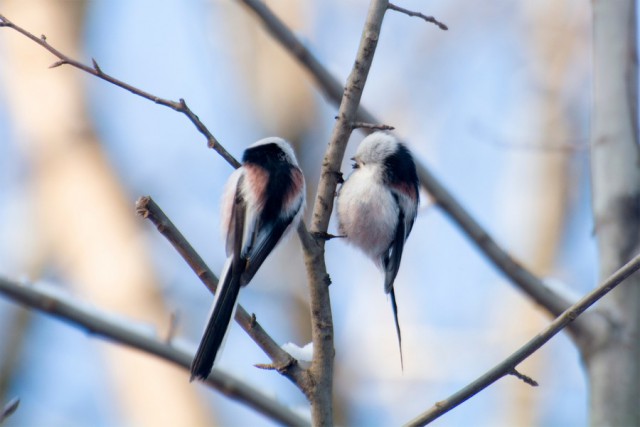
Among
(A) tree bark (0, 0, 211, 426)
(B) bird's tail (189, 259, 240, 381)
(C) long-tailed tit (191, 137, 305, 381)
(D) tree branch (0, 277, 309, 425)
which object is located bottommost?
(A) tree bark (0, 0, 211, 426)

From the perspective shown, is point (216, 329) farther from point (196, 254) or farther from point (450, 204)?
point (450, 204)

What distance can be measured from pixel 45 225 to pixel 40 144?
0.49m

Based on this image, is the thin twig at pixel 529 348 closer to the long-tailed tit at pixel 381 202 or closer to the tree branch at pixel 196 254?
the tree branch at pixel 196 254

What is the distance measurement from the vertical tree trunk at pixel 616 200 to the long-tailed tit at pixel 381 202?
65cm

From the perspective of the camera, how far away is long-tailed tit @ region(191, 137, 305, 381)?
1.71 m

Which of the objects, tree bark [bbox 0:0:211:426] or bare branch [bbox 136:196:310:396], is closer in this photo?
bare branch [bbox 136:196:310:396]

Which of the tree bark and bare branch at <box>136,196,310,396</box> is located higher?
bare branch at <box>136,196,310,396</box>

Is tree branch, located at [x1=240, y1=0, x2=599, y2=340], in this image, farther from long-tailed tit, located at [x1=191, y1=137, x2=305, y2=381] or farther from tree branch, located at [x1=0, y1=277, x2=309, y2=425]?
tree branch, located at [x1=0, y1=277, x2=309, y2=425]

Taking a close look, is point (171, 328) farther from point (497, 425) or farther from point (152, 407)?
point (497, 425)

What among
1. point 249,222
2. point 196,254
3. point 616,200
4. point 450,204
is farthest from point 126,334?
point 616,200

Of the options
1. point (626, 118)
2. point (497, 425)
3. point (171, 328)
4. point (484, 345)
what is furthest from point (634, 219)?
point (497, 425)

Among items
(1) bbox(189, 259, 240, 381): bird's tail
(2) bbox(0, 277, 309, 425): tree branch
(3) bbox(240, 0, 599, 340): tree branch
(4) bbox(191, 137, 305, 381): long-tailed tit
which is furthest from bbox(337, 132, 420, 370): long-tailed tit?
(1) bbox(189, 259, 240, 381): bird's tail

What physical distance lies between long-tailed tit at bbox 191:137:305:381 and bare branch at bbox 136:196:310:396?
48 millimetres

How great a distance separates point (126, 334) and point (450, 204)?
114cm
